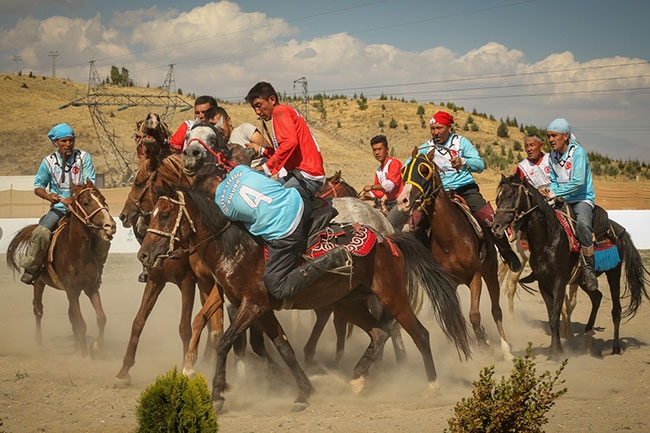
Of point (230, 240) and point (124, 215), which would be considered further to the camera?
point (124, 215)

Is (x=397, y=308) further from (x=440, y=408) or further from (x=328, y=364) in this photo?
(x=328, y=364)

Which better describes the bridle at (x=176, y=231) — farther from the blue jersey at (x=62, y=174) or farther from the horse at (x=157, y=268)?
the blue jersey at (x=62, y=174)

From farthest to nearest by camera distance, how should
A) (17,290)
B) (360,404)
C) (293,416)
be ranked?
1. (17,290)
2. (360,404)
3. (293,416)

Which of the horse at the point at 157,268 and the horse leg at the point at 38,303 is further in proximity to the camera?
the horse leg at the point at 38,303

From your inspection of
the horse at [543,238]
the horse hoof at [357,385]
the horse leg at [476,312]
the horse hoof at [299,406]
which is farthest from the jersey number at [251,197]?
the horse leg at [476,312]

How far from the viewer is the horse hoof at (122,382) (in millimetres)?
7215

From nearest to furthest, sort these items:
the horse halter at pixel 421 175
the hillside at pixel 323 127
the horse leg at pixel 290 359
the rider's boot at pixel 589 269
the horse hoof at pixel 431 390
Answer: the horse leg at pixel 290 359
the horse hoof at pixel 431 390
the horse halter at pixel 421 175
the rider's boot at pixel 589 269
the hillside at pixel 323 127

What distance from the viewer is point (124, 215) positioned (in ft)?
23.8

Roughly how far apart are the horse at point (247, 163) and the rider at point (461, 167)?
1.45 m

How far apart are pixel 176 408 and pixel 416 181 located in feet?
15.6

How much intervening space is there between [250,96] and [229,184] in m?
1.08

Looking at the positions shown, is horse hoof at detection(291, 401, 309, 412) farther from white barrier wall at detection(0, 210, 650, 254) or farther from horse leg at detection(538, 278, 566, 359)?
white barrier wall at detection(0, 210, 650, 254)

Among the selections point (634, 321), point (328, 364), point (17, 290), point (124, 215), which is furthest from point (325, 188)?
point (17, 290)

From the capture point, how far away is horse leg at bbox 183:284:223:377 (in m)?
7.01
